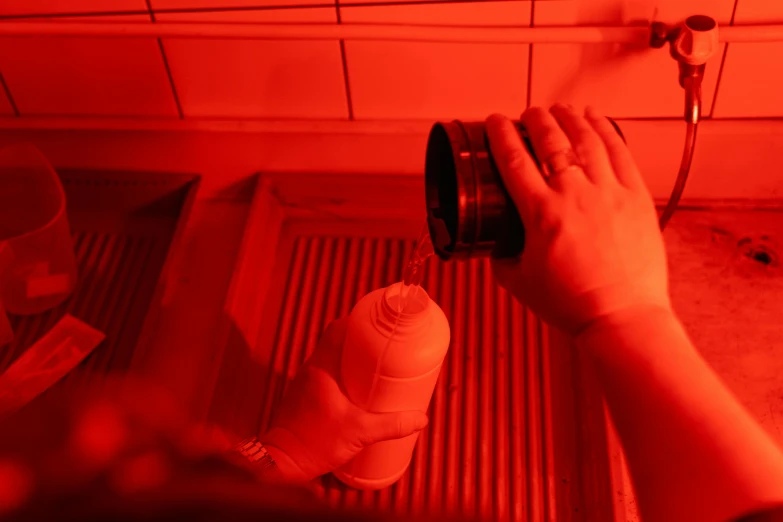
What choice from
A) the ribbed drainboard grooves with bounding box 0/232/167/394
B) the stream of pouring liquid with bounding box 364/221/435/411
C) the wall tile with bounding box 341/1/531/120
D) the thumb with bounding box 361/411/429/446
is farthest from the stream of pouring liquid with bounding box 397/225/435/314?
the ribbed drainboard grooves with bounding box 0/232/167/394

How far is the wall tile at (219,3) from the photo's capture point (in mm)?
838

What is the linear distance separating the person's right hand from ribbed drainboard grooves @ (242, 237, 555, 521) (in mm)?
232

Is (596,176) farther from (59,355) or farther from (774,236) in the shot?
(59,355)

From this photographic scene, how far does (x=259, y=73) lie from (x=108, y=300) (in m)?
0.35

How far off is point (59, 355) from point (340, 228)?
1.25 ft

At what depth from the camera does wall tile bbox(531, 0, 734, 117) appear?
2.63ft

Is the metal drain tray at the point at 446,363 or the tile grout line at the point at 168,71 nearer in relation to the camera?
the metal drain tray at the point at 446,363

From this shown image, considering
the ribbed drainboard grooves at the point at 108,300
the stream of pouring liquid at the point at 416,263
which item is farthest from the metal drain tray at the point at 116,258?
the stream of pouring liquid at the point at 416,263

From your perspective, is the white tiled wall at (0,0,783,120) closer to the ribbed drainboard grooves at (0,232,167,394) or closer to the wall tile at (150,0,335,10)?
the wall tile at (150,0,335,10)

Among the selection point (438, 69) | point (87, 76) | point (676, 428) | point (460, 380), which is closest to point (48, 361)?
point (87, 76)

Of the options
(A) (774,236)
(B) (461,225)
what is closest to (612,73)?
(A) (774,236)

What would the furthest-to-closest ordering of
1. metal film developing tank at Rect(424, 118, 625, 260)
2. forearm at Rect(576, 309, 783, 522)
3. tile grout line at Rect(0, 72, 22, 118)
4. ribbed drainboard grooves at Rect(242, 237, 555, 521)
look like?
tile grout line at Rect(0, 72, 22, 118), ribbed drainboard grooves at Rect(242, 237, 555, 521), metal film developing tank at Rect(424, 118, 625, 260), forearm at Rect(576, 309, 783, 522)

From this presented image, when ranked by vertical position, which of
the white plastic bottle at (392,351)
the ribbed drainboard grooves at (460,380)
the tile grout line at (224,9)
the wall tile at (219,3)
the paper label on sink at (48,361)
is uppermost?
the wall tile at (219,3)

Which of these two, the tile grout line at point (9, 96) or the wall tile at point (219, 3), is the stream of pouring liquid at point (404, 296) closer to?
the wall tile at point (219, 3)
